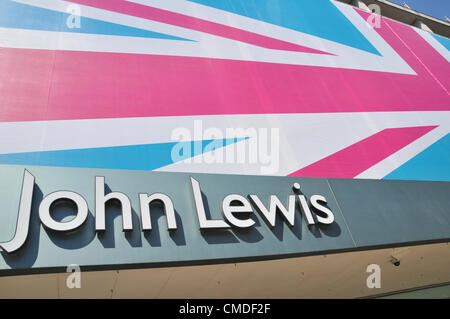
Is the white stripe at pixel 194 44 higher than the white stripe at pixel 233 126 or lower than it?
higher

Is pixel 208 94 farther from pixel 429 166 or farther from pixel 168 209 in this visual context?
pixel 429 166

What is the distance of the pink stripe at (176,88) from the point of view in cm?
461

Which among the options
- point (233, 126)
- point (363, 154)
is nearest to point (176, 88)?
point (233, 126)

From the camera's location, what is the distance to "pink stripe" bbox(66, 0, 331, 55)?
21.5 feet

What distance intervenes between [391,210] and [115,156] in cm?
386

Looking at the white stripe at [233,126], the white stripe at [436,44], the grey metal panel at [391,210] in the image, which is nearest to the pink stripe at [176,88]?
the white stripe at [233,126]

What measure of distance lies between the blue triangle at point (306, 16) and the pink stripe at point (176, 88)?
134 centimetres

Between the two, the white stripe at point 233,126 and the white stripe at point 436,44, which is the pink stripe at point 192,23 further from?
the white stripe at point 436,44

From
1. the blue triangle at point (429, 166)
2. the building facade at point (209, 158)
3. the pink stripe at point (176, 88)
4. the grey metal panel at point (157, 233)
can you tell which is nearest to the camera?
the grey metal panel at point (157, 233)

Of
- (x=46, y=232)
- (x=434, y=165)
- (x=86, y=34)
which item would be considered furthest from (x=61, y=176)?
(x=434, y=165)

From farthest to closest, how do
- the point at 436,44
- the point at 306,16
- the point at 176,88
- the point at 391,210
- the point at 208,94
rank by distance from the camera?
the point at 436,44
the point at 306,16
the point at 208,94
the point at 176,88
the point at 391,210

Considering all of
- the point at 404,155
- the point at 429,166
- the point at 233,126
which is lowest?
the point at 429,166

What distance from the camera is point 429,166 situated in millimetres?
6219
